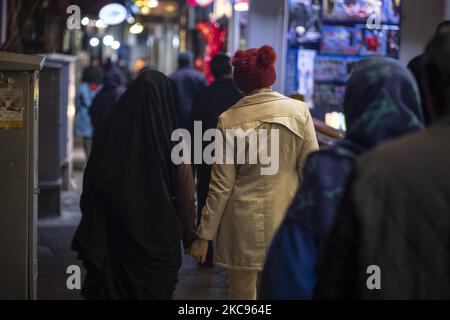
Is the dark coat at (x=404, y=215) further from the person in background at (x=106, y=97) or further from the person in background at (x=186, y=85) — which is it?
the person in background at (x=106, y=97)

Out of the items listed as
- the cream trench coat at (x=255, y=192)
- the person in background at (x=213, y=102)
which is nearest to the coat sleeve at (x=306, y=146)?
the cream trench coat at (x=255, y=192)

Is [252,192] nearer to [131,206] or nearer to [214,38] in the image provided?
[131,206]

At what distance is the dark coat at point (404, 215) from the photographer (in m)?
2.45

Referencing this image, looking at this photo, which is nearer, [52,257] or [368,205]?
[368,205]

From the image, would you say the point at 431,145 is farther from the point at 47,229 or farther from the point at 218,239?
the point at 47,229

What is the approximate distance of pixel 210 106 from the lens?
8.76 meters

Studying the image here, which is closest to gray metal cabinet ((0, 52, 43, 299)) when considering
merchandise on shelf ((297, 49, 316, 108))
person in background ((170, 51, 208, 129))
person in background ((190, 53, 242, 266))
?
person in background ((190, 53, 242, 266))

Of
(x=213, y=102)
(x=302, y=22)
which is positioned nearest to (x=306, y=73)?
(x=302, y=22)

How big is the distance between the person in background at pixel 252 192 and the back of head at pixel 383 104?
232 centimetres

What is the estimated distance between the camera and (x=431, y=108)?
266 cm

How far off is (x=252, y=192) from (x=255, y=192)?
21 millimetres
